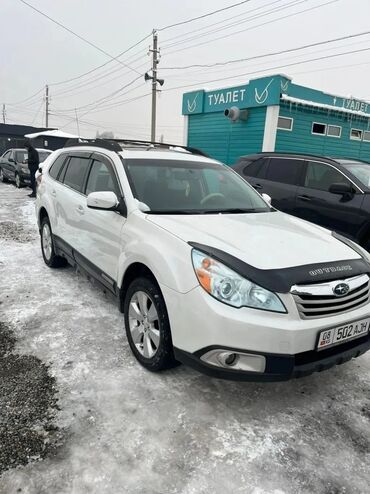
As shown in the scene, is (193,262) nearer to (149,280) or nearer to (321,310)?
(149,280)

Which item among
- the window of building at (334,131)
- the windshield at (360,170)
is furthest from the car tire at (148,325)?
the window of building at (334,131)

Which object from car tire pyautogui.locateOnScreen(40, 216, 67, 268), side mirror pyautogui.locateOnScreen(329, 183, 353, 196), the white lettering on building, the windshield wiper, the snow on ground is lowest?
the snow on ground

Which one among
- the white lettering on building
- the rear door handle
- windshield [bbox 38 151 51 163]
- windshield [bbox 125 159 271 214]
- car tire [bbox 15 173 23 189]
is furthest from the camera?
windshield [bbox 38 151 51 163]

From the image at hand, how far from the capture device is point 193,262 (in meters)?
2.47

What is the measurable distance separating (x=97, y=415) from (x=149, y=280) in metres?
0.97

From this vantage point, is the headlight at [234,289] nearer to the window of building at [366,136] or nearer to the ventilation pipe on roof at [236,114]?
the ventilation pipe on roof at [236,114]

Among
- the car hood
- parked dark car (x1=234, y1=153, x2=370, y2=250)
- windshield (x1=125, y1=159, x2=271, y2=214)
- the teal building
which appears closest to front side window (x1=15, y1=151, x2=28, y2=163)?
the teal building

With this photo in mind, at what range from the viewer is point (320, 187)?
20.2 ft

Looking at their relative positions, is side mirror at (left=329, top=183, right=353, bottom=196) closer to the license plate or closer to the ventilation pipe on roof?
the license plate

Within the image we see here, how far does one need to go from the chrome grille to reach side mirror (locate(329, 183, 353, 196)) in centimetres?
330

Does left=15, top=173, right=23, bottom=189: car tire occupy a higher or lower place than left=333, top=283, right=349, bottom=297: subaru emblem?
lower

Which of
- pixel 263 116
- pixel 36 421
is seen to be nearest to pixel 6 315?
pixel 36 421

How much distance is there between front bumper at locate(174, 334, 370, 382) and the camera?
7.54 ft

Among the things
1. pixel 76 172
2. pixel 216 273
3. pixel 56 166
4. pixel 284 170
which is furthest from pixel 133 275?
pixel 284 170
